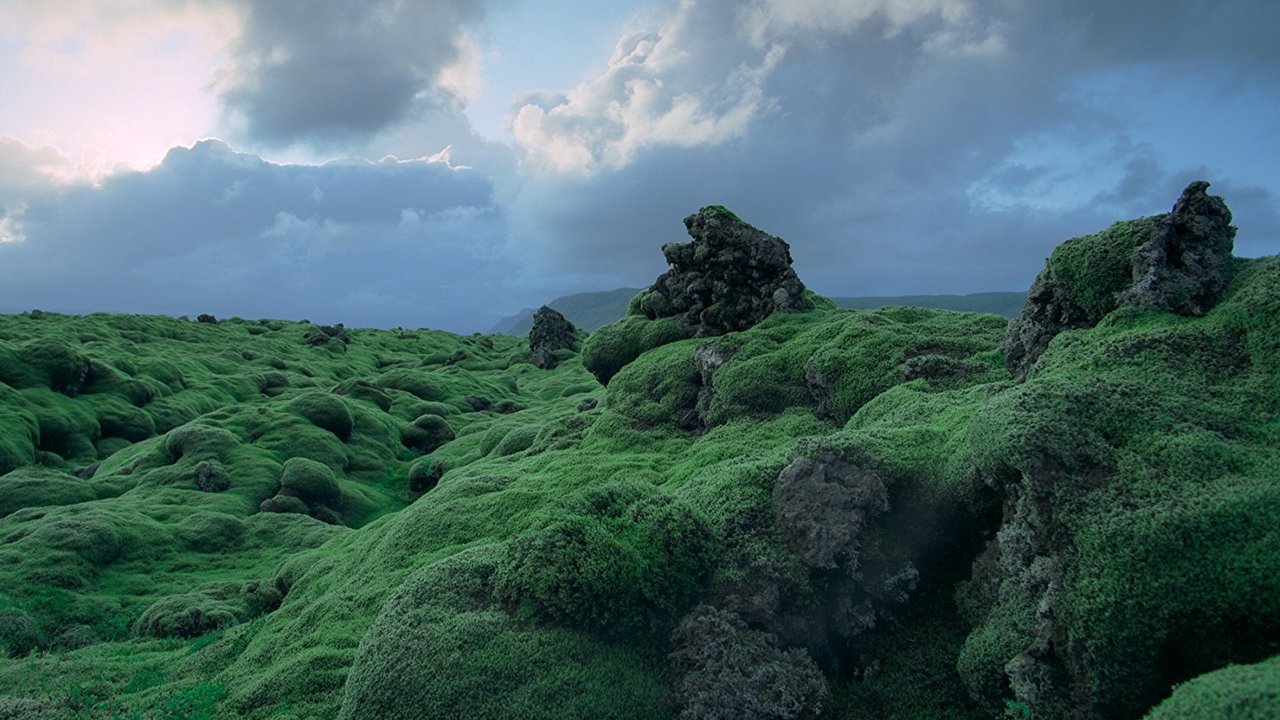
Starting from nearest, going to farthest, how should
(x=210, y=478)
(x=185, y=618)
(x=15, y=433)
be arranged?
(x=185, y=618)
(x=210, y=478)
(x=15, y=433)

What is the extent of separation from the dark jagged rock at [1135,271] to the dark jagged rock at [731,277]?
10442 mm

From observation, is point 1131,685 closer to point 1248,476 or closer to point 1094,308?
point 1248,476

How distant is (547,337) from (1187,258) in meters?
78.2

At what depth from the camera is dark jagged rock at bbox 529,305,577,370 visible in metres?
83.6

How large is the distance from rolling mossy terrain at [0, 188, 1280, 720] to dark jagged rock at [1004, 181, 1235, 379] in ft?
0.19

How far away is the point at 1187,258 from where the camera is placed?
35.2 ft

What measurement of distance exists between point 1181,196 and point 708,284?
15.2m

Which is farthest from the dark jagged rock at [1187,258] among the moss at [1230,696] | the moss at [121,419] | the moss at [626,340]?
the moss at [121,419]

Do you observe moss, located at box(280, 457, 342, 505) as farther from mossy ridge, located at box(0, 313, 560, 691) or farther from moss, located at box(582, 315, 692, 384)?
moss, located at box(582, 315, 692, 384)

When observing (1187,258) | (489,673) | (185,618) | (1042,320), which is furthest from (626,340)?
(489,673)

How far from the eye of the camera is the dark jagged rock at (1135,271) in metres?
10.7

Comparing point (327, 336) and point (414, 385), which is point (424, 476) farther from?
point (327, 336)

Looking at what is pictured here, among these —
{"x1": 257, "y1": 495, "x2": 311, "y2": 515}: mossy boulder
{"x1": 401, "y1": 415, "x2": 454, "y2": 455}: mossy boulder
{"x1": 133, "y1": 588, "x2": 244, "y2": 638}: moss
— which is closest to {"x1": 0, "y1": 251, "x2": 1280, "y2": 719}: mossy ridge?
{"x1": 133, "y1": 588, "x2": 244, "y2": 638}: moss

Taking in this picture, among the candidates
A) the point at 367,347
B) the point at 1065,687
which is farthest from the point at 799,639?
the point at 367,347
